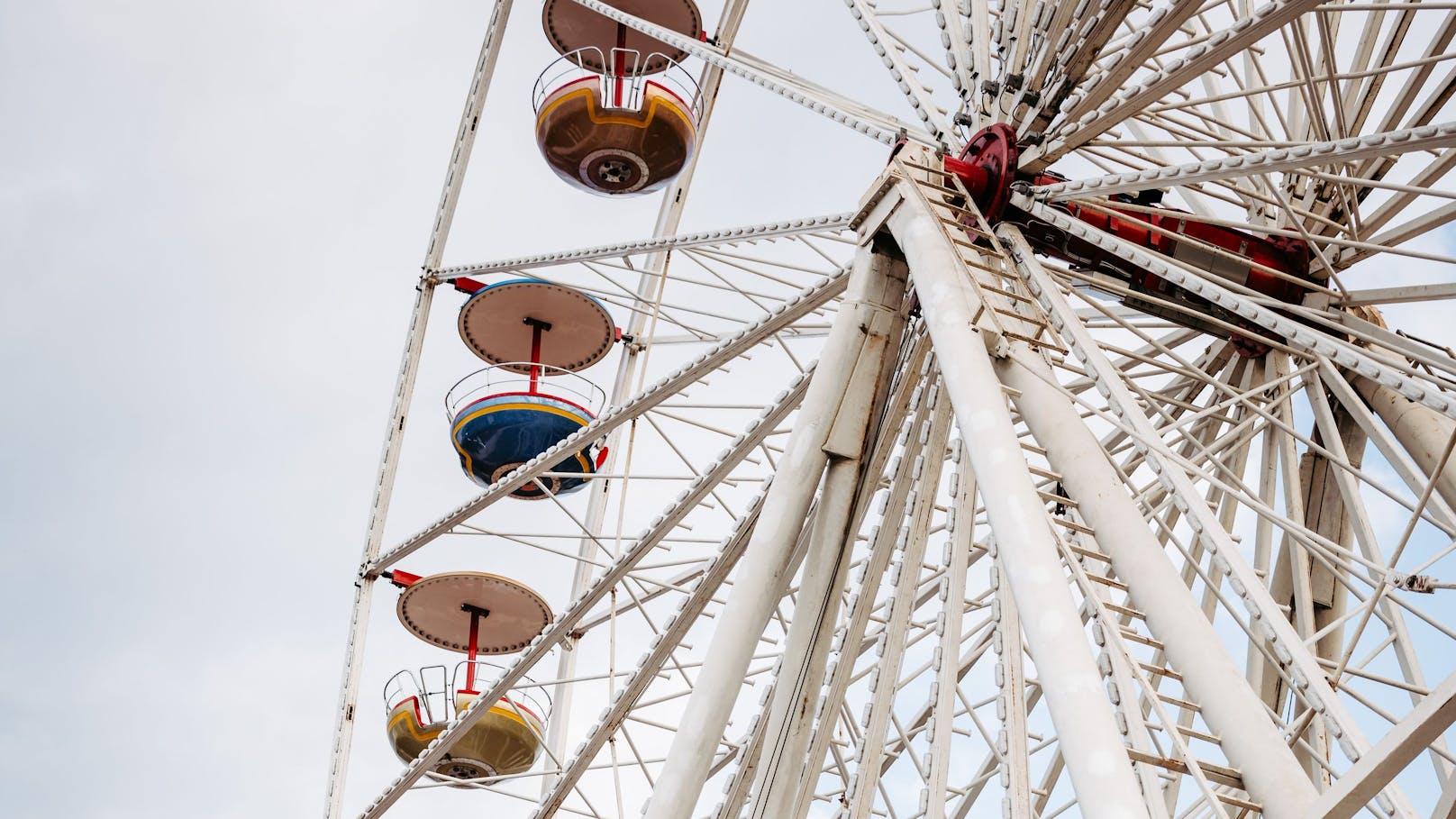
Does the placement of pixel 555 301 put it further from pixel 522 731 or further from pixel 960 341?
pixel 960 341

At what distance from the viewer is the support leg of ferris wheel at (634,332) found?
52.4ft

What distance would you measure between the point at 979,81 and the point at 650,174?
619cm

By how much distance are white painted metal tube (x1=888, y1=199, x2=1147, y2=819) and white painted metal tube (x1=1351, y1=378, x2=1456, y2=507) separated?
336 cm

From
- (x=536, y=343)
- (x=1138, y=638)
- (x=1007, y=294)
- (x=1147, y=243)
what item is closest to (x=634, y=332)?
(x=536, y=343)

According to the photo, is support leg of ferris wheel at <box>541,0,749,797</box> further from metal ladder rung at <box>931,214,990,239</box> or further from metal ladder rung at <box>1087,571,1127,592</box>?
metal ladder rung at <box>1087,571,1127,592</box>

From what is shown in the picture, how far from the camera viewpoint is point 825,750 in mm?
8625

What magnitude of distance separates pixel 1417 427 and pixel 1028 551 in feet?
16.3

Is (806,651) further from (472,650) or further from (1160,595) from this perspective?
(472,650)

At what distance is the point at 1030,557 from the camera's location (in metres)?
5.98

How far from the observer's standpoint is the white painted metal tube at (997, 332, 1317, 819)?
6.09 m

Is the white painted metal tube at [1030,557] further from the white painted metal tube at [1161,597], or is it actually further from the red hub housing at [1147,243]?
the red hub housing at [1147,243]

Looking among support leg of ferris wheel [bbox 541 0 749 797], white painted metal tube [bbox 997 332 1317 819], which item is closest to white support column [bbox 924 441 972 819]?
white painted metal tube [bbox 997 332 1317 819]

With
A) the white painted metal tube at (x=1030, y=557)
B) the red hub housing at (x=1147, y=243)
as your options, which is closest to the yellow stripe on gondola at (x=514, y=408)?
the red hub housing at (x=1147, y=243)

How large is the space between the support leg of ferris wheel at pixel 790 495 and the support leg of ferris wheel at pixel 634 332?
619 cm
